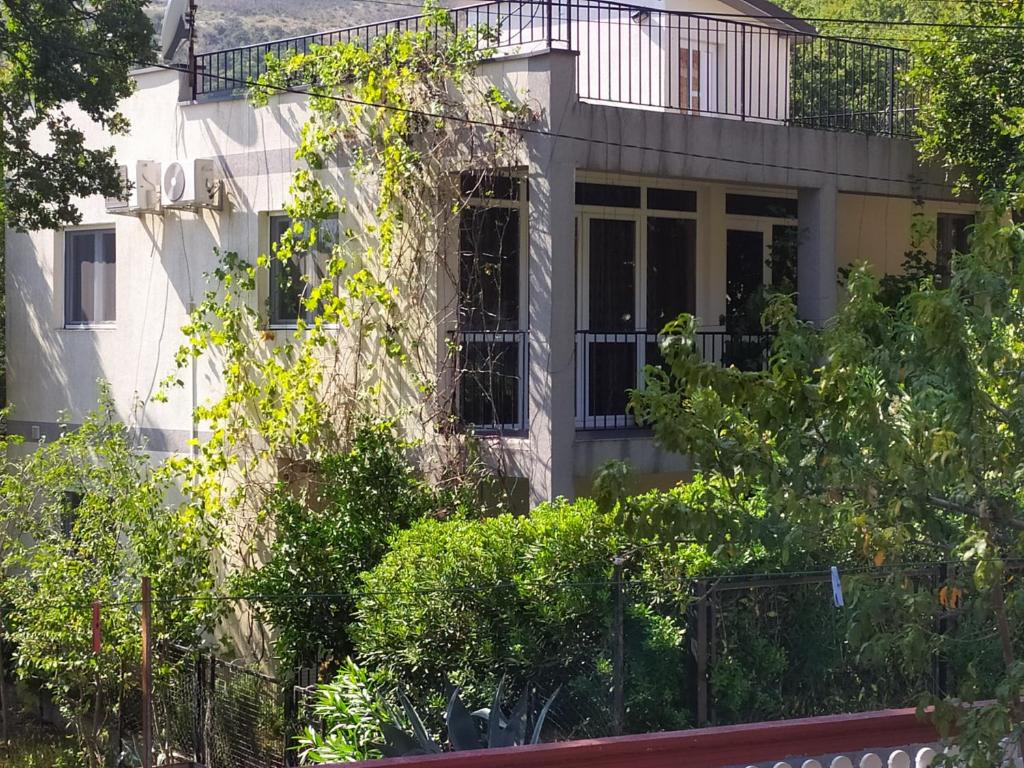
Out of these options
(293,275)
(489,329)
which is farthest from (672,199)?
(293,275)

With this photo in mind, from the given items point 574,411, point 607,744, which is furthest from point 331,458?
point 607,744

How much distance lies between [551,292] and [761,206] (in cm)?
524

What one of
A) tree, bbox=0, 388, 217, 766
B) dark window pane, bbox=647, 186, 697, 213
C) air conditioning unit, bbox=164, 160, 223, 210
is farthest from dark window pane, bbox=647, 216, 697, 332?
tree, bbox=0, 388, 217, 766

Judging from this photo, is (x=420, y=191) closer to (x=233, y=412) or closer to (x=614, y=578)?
(x=233, y=412)

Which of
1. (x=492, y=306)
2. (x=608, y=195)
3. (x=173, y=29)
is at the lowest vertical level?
(x=492, y=306)

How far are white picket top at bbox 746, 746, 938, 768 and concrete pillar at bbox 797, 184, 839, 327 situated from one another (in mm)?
7633

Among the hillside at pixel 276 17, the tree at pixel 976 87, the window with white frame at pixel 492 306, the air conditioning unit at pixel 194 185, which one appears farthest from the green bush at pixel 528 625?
the hillside at pixel 276 17

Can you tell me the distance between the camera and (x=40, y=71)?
42.4 feet

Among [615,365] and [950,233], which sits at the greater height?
[950,233]

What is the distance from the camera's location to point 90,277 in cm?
1741

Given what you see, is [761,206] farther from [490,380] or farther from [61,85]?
[61,85]

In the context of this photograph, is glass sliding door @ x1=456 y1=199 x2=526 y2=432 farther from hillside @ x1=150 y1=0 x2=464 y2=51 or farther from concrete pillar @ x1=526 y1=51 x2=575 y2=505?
hillside @ x1=150 y1=0 x2=464 y2=51

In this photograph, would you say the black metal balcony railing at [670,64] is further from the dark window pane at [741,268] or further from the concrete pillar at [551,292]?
the dark window pane at [741,268]

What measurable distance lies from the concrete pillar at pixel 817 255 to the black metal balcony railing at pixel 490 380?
3288 mm
